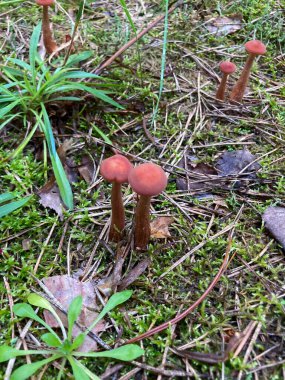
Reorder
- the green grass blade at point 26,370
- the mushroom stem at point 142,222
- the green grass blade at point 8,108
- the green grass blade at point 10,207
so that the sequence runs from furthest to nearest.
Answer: the green grass blade at point 8,108, the green grass blade at point 10,207, the mushroom stem at point 142,222, the green grass blade at point 26,370

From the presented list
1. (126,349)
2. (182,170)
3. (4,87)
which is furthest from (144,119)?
(126,349)

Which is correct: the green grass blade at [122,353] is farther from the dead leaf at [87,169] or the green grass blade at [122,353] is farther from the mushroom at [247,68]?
the mushroom at [247,68]

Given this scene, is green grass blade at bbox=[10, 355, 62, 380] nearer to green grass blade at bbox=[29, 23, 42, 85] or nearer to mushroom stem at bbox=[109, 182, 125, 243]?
mushroom stem at bbox=[109, 182, 125, 243]

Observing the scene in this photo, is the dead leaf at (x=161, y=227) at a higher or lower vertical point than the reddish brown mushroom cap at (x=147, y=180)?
lower

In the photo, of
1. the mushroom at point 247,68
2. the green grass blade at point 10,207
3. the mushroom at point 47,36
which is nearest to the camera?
the green grass blade at point 10,207

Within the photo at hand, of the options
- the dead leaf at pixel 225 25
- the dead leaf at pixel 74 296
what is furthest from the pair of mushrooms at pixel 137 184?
the dead leaf at pixel 225 25

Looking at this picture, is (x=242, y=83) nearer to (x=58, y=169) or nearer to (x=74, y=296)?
(x=58, y=169)

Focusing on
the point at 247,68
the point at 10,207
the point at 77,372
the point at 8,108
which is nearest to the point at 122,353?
the point at 77,372

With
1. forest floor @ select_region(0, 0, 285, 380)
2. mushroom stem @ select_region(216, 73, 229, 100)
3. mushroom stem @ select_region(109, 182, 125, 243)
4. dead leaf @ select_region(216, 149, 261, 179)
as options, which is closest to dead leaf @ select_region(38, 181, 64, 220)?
forest floor @ select_region(0, 0, 285, 380)
